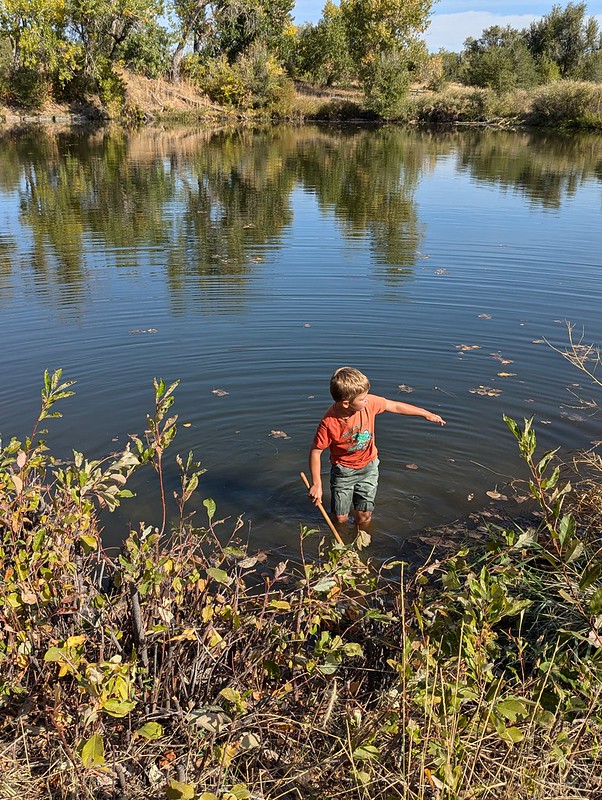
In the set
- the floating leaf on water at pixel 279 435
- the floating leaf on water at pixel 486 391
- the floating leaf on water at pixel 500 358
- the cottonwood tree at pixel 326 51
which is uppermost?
the cottonwood tree at pixel 326 51

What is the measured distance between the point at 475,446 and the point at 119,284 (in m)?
7.74

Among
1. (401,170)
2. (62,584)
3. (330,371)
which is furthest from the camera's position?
(401,170)

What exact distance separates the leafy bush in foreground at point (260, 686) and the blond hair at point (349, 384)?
1820mm

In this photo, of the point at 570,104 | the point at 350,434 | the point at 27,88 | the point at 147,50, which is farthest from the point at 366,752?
the point at 147,50

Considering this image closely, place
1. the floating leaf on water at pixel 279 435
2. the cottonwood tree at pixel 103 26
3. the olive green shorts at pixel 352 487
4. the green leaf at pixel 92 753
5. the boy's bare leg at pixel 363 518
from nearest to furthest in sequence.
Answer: the green leaf at pixel 92 753
the olive green shorts at pixel 352 487
the boy's bare leg at pixel 363 518
the floating leaf on water at pixel 279 435
the cottonwood tree at pixel 103 26

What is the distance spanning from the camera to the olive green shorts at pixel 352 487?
5402 mm

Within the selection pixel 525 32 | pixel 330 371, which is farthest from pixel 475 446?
pixel 525 32

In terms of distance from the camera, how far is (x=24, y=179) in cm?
2255

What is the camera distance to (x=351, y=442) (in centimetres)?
516

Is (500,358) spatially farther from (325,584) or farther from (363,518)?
(325,584)

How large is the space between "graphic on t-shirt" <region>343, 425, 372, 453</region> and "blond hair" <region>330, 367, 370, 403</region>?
45cm

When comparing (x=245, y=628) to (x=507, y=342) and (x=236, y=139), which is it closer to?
(x=507, y=342)

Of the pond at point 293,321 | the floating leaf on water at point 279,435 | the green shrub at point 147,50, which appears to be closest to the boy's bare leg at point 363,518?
the pond at point 293,321

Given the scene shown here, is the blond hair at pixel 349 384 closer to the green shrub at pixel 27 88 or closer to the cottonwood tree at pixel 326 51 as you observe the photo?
the green shrub at pixel 27 88
